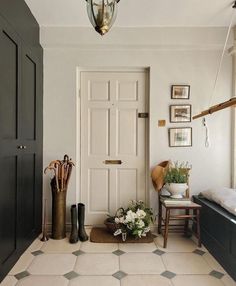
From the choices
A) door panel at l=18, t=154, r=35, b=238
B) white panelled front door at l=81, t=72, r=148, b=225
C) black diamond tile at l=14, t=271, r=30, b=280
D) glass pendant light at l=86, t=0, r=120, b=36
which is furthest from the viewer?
white panelled front door at l=81, t=72, r=148, b=225

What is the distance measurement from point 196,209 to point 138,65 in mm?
1990

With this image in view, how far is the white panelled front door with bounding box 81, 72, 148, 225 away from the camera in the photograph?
3.56 metres

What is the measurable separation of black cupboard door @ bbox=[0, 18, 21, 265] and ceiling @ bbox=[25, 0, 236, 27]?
0.77m

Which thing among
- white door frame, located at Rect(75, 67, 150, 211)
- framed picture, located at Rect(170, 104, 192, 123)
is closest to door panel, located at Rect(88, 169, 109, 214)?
white door frame, located at Rect(75, 67, 150, 211)

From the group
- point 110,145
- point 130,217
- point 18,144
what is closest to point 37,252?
point 130,217

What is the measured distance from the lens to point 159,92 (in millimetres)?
3490

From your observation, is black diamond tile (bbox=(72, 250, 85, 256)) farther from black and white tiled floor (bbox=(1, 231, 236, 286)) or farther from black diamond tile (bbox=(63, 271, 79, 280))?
black diamond tile (bbox=(63, 271, 79, 280))

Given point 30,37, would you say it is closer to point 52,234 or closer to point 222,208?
point 52,234

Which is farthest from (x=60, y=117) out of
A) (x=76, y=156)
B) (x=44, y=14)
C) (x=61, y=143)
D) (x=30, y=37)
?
(x=44, y=14)

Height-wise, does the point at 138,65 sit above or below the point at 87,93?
above

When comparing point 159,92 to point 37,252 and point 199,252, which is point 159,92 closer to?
point 199,252

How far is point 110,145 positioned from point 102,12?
6.81 feet

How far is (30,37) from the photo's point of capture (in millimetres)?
2953

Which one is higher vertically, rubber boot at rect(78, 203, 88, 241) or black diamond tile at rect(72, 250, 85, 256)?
rubber boot at rect(78, 203, 88, 241)
